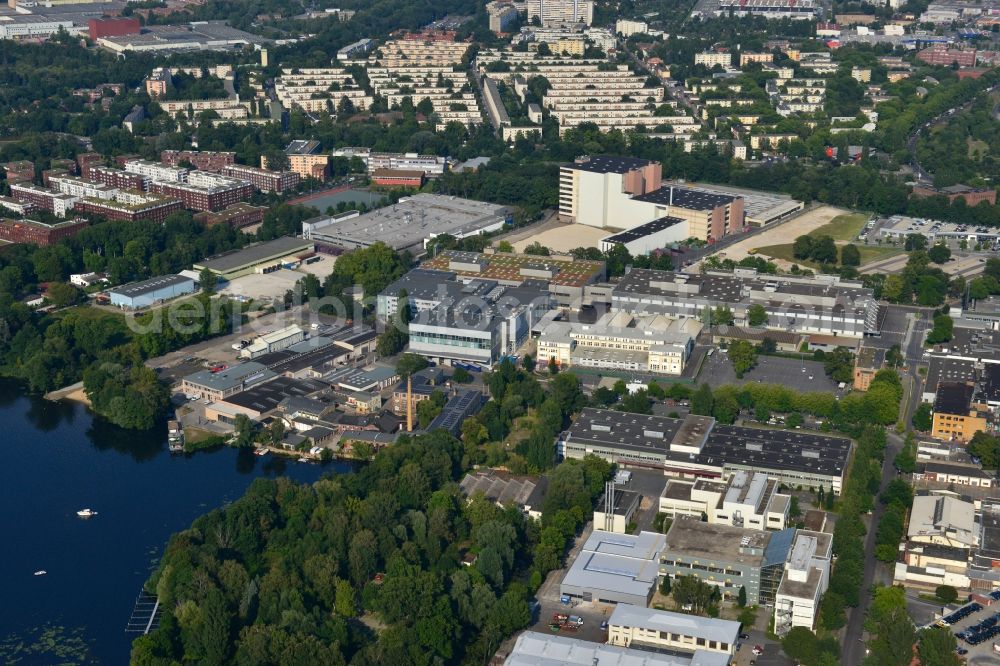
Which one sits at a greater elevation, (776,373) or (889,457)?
(776,373)

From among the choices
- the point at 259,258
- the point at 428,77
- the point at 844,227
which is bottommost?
the point at 259,258

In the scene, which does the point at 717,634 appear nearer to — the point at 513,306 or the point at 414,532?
the point at 414,532

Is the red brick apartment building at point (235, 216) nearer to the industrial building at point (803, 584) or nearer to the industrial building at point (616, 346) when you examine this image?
the industrial building at point (616, 346)

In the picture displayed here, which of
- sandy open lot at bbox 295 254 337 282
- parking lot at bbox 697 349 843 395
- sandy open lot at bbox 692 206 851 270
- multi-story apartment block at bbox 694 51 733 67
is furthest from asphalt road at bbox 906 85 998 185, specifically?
sandy open lot at bbox 295 254 337 282

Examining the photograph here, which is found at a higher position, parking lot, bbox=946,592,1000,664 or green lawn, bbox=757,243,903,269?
green lawn, bbox=757,243,903,269

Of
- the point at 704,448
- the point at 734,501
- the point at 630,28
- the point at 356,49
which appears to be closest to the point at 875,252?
the point at 704,448

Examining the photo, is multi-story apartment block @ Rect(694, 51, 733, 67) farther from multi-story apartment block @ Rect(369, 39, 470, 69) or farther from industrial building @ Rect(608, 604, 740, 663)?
industrial building @ Rect(608, 604, 740, 663)

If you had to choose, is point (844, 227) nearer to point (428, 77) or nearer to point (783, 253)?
point (783, 253)

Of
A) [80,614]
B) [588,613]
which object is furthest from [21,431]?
[588,613]
